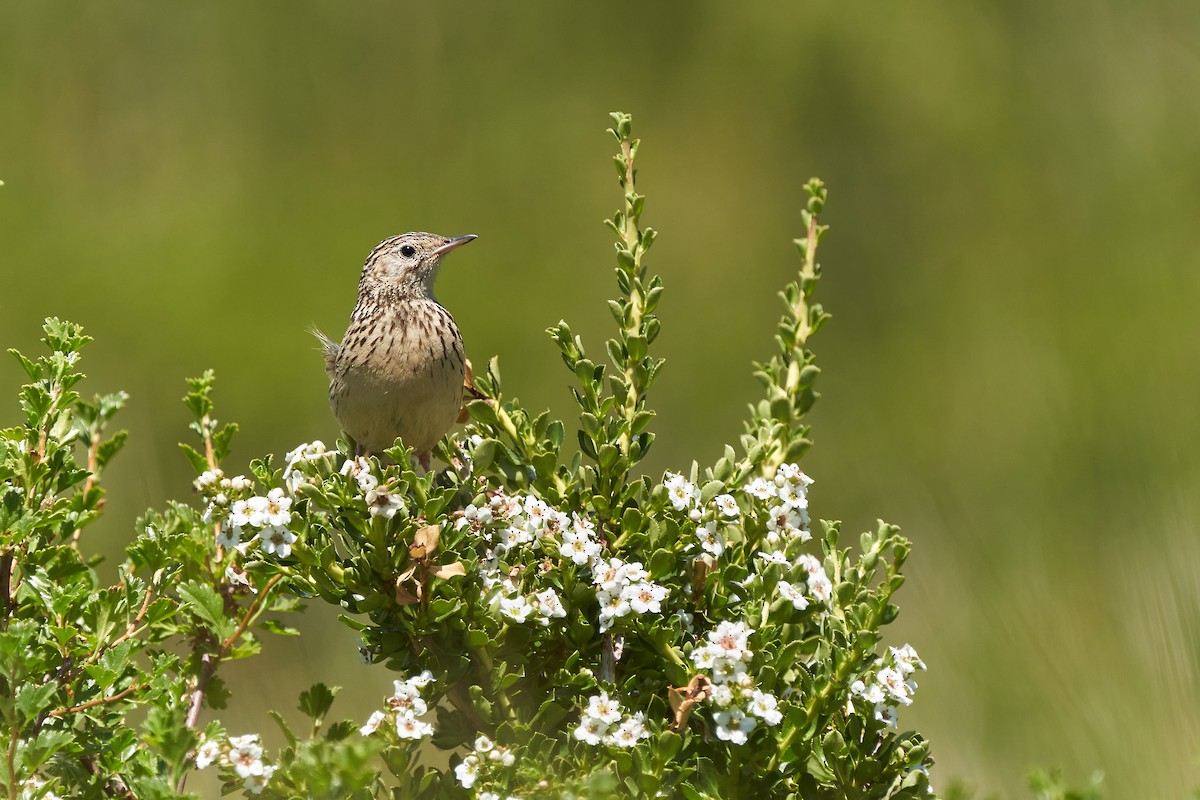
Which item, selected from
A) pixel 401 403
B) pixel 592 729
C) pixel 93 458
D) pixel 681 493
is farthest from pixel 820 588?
pixel 93 458

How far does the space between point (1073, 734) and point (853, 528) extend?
3.24m

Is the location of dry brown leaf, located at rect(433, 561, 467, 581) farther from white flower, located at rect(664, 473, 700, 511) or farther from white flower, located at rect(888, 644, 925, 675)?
white flower, located at rect(888, 644, 925, 675)

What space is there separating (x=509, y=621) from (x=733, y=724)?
0.39 m

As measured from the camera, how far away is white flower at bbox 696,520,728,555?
2168 millimetres

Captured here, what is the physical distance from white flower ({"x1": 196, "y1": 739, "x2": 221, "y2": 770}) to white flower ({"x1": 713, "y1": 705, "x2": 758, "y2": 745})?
732 millimetres

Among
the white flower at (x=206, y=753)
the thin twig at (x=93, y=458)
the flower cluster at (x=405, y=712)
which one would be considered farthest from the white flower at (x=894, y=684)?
the thin twig at (x=93, y=458)

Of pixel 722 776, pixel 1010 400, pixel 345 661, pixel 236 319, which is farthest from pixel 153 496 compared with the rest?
pixel 236 319

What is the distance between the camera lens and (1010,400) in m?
4.86

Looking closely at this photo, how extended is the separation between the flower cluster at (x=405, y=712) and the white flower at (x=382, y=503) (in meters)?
0.26

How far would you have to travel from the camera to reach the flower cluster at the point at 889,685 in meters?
2.07

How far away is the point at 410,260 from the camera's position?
4.24 m

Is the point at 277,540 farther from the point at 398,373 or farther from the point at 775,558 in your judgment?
the point at 398,373

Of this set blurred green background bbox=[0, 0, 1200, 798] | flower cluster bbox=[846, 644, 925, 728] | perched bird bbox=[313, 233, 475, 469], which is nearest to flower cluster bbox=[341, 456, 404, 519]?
flower cluster bbox=[846, 644, 925, 728]

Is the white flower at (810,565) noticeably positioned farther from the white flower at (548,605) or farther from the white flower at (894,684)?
the white flower at (548,605)
